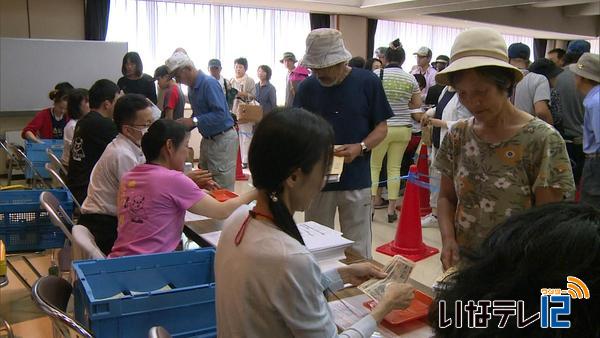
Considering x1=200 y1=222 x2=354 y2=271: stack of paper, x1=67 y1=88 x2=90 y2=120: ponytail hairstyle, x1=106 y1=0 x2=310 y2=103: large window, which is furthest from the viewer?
x1=106 y1=0 x2=310 y2=103: large window

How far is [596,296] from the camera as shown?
21.0 inches

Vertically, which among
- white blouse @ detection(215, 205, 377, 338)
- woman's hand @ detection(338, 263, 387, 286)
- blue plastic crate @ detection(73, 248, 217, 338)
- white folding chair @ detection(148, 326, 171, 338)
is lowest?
blue plastic crate @ detection(73, 248, 217, 338)

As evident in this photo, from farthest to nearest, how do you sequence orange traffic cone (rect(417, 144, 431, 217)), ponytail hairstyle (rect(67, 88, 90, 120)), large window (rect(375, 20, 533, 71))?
large window (rect(375, 20, 533, 71)), orange traffic cone (rect(417, 144, 431, 217)), ponytail hairstyle (rect(67, 88, 90, 120))

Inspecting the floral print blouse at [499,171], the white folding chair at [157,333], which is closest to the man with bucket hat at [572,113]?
the floral print blouse at [499,171]

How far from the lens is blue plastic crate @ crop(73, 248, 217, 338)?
4.43 feet

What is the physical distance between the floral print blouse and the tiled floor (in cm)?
151

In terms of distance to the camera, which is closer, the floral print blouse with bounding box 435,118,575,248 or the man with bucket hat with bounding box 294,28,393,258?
the floral print blouse with bounding box 435,118,575,248

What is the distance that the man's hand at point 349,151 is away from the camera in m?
2.25

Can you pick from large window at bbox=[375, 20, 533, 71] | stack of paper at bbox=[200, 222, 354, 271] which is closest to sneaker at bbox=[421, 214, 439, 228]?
stack of paper at bbox=[200, 222, 354, 271]

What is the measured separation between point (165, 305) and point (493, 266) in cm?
106

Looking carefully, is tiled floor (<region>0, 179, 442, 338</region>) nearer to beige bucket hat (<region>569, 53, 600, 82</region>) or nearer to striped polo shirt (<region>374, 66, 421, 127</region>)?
striped polo shirt (<region>374, 66, 421, 127</region>)

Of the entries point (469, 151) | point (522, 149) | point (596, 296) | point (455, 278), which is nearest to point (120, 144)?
point (469, 151)

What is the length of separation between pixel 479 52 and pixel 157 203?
123 cm

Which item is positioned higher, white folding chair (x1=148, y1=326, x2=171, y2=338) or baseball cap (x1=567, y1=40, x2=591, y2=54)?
baseball cap (x1=567, y1=40, x2=591, y2=54)
